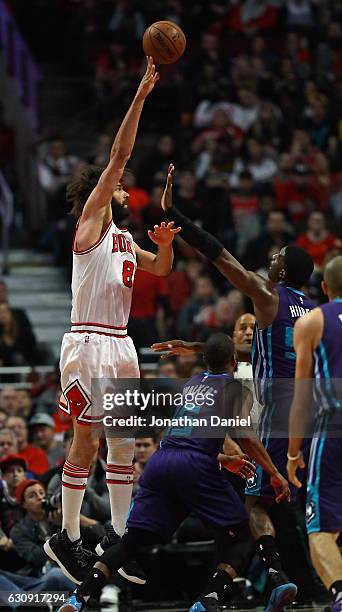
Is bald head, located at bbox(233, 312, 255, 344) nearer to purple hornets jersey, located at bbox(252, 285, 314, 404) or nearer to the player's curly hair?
purple hornets jersey, located at bbox(252, 285, 314, 404)

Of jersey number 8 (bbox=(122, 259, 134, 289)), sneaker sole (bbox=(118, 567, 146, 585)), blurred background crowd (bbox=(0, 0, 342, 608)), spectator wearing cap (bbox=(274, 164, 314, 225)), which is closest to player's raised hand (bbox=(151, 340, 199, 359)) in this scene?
jersey number 8 (bbox=(122, 259, 134, 289))

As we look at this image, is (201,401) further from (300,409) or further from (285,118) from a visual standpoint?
(285,118)

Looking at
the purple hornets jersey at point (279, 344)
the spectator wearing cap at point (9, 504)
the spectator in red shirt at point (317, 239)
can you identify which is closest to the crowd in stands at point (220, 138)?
the spectator in red shirt at point (317, 239)

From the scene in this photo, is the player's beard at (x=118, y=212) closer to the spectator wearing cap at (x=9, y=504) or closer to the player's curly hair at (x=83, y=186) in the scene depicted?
the player's curly hair at (x=83, y=186)

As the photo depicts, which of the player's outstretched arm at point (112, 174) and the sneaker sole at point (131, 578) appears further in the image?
the sneaker sole at point (131, 578)

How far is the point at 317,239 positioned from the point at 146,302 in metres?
2.23

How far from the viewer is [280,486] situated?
8.29m

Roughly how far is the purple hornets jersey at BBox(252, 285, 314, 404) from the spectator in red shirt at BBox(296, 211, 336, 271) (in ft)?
22.7

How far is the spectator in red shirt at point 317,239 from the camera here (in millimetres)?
15766

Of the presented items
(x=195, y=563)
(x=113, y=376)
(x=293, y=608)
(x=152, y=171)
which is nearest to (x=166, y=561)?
(x=195, y=563)

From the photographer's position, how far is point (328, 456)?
7.56m

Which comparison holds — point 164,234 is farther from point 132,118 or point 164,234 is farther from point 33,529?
Result: point 33,529

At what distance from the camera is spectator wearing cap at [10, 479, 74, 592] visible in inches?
411

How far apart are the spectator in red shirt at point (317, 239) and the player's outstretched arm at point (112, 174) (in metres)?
7.25
